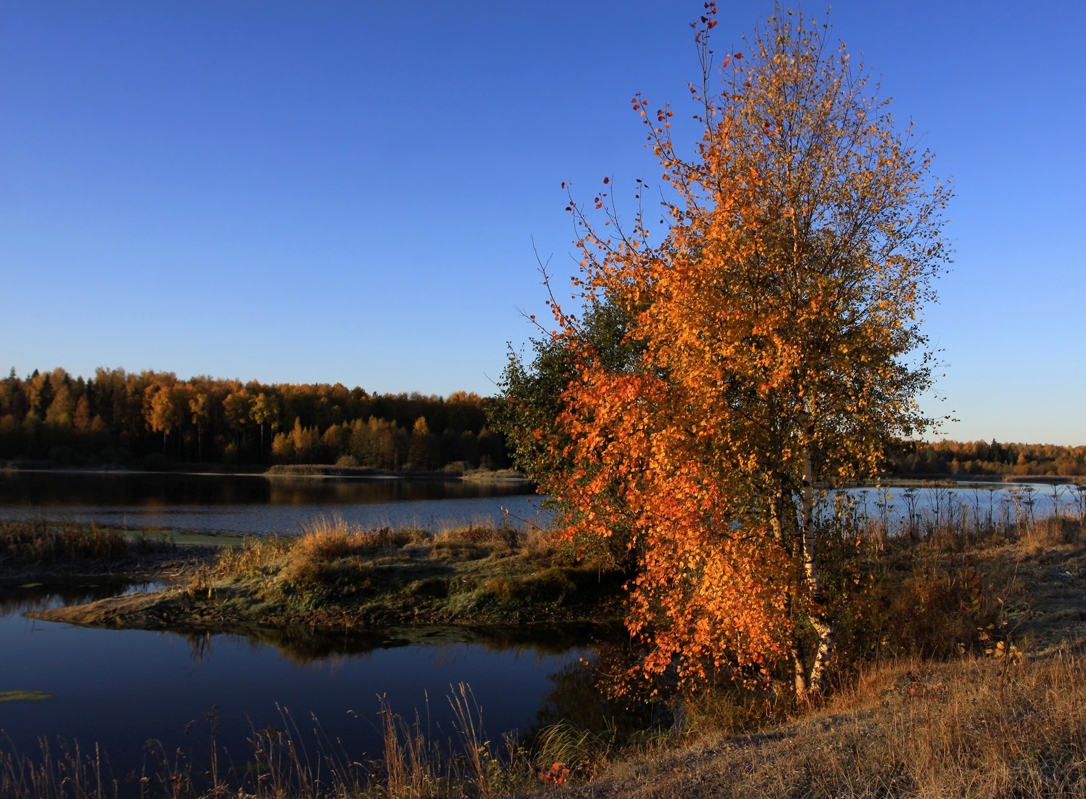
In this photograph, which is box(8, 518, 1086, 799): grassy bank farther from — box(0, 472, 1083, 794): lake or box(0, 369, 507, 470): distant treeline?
box(0, 369, 507, 470): distant treeline


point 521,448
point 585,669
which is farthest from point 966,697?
point 521,448

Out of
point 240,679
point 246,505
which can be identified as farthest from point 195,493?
point 240,679

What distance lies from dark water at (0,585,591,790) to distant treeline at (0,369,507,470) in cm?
7269

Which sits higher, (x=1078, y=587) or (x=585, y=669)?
(x=1078, y=587)

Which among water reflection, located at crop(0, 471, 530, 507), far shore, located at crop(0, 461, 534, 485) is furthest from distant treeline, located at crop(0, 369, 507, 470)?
water reflection, located at crop(0, 471, 530, 507)

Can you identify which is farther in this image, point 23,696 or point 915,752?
point 23,696

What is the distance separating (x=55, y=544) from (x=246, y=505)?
20.2 metres

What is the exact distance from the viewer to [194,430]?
334 ft

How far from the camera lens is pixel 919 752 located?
579 centimetres

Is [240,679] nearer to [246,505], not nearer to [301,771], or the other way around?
[301,771]

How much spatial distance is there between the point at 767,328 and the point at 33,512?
3642 centimetres

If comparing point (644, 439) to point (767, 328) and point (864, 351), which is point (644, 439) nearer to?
point (767, 328)

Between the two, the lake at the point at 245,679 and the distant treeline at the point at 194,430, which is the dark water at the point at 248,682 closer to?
the lake at the point at 245,679

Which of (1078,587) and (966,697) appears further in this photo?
(1078,587)
